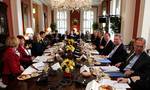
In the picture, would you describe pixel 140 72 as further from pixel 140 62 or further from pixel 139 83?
pixel 139 83

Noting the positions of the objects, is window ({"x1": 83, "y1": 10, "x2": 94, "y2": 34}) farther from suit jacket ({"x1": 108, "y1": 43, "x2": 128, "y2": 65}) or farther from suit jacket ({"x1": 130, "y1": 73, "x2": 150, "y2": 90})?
suit jacket ({"x1": 130, "y1": 73, "x2": 150, "y2": 90})

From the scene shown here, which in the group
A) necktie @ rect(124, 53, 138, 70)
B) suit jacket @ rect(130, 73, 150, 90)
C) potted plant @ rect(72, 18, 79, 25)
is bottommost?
suit jacket @ rect(130, 73, 150, 90)

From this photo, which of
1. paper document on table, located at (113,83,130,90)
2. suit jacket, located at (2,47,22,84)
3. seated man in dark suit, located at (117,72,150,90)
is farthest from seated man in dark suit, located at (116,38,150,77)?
suit jacket, located at (2,47,22,84)

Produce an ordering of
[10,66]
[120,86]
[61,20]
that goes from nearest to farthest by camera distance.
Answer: [120,86]
[10,66]
[61,20]

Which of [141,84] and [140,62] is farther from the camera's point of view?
[140,62]

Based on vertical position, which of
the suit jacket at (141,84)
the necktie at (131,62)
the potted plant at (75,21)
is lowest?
the suit jacket at (141,84)

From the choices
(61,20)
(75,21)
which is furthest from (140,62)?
(61,20)

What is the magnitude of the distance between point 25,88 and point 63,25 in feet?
42.5

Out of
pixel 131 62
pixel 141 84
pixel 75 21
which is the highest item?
pixel 75 21

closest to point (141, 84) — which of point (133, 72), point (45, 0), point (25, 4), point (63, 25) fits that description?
point (133, 72)

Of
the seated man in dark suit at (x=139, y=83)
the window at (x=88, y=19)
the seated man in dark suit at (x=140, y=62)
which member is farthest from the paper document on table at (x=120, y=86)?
the window at (x=88, y=19)

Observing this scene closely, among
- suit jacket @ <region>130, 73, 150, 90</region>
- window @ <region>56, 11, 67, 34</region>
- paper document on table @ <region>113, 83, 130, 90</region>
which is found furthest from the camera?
window @ <region>56, 11, 67, 34</region>

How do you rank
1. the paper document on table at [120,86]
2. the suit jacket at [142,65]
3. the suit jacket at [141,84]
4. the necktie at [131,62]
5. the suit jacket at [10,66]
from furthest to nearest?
the necktie at [131,62]
the suit jacket at [10,66]
the suit jacket at [142,65]
the suit jacket at [141,84]
the paper document on table at [120,86]

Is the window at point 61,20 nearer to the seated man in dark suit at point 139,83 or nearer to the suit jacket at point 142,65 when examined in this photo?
the suit jacket at point 142,65
